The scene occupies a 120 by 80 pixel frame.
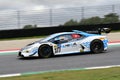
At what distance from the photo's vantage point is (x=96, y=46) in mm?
18453

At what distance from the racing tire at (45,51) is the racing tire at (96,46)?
1886 millimetres

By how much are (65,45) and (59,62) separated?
1.88 meters

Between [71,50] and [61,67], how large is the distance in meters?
3.34

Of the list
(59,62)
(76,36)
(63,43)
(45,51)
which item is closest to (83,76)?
(59,62)

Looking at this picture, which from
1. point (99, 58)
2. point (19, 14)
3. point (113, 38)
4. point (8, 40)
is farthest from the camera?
point (19, 14)

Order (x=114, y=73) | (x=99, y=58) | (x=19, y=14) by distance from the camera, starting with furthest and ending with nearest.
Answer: (x=19, y=14)
(x=99, y=58)
(x=114, y=73)

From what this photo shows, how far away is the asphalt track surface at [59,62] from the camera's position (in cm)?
1493

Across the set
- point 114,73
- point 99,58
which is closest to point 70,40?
point 99,58

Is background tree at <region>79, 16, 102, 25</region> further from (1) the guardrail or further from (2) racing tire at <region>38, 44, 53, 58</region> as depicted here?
(2) racing tire at <region>38, 44, 53, 58</region>

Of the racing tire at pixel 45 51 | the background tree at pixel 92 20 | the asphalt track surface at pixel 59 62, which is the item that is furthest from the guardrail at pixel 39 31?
the racing tire at pixel 45 51

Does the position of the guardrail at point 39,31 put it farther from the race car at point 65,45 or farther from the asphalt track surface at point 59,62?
the race car at point 65,45

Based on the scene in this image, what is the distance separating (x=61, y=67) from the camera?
48.7 feet

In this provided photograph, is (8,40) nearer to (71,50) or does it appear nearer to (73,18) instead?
(73,18)

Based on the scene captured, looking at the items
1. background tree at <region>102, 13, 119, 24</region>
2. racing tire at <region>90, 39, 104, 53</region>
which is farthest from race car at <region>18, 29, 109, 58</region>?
background tree at <region>102, 13, 119, 24</region>
